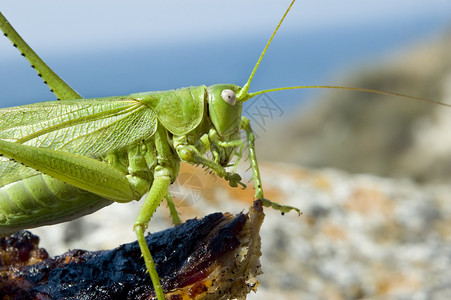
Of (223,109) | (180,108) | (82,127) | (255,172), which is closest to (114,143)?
(82,127)

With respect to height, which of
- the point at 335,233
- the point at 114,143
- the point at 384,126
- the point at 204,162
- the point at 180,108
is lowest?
the point at 204,162

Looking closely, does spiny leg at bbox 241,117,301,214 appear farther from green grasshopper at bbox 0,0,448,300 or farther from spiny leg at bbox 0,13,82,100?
spiny leg at bbox 0,13,82,100

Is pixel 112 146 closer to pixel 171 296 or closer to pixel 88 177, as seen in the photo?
pixel 88 177

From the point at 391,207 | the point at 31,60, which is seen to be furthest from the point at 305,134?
the point at 31,60

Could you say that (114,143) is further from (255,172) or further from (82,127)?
(255,172)

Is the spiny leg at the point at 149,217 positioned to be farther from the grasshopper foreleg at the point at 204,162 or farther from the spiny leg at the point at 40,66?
the spiny leg at the point at 40,66

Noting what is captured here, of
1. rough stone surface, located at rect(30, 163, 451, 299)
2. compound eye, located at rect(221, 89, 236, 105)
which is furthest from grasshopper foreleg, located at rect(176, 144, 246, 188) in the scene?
rough stone surface, located at rect(30, 163, 451, 299)
